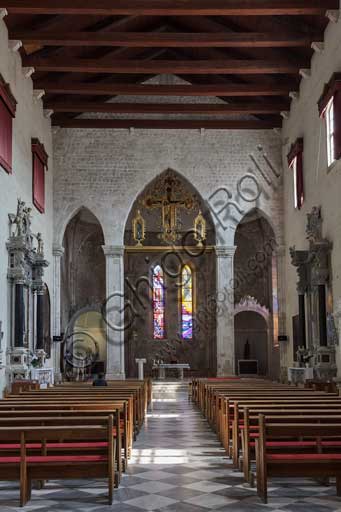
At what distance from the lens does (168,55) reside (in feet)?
85.1

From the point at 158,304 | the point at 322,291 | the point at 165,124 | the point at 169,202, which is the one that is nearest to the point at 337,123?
the point at 322,291

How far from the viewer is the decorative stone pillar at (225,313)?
25.7 meters

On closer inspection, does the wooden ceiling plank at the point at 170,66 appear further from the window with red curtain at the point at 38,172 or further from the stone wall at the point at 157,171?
the stone wall at the point at 157,171

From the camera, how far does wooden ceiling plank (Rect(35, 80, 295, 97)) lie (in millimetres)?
22797

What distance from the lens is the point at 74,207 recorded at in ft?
85.5

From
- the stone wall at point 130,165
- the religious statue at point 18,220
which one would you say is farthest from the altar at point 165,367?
the religious statue at point 18,220

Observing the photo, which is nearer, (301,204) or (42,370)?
(42,370)

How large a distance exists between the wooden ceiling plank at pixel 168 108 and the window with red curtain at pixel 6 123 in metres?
5.72

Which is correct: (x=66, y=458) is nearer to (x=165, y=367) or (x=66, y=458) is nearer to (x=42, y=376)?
(x=42, y=376)

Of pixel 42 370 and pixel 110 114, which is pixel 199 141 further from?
pixel 42 370

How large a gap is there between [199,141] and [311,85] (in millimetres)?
5968

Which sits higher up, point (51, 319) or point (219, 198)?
point (219, 198)

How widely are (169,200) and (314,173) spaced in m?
7.28

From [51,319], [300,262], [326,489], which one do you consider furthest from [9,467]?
[51,319]
